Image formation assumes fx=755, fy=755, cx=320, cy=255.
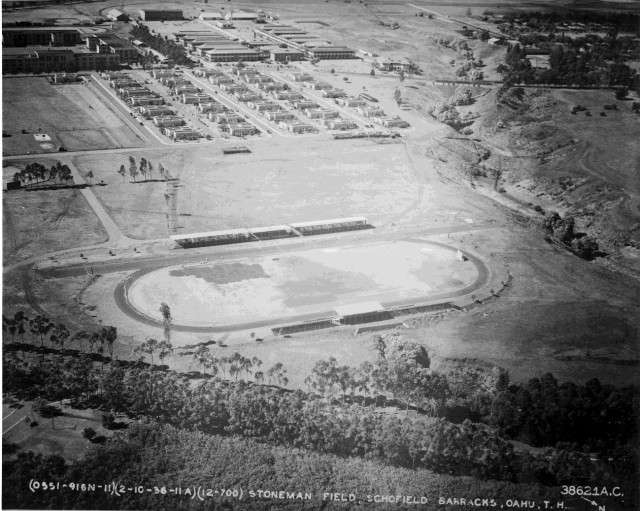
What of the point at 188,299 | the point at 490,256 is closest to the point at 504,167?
the point at 490,256

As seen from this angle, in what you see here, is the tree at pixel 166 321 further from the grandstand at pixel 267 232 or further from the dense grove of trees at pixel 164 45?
the dense grove of trees at pixel 164 45

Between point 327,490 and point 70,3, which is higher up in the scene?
point 70,3

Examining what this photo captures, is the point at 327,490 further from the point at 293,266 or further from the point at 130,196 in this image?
the point at 130,196

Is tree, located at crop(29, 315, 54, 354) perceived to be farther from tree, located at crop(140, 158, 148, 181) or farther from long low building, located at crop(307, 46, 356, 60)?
long low building, located at crop(307, 46, 356, 60)

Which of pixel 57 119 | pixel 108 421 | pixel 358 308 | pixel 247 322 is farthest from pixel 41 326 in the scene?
pixel 57 119

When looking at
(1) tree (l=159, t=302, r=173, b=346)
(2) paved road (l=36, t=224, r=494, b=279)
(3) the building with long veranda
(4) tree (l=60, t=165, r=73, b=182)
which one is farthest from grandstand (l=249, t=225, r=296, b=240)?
(3) the building with long veranda

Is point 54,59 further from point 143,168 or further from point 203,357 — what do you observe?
point 203,357
